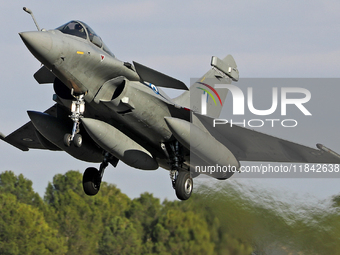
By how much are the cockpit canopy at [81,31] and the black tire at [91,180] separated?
3100mm

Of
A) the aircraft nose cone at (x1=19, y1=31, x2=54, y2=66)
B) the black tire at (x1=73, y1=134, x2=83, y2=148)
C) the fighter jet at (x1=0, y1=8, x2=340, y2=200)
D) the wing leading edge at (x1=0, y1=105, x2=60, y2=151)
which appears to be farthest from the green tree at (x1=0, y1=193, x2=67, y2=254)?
the aircraft nose cone at (x1=19, y1=31, x2=54, y2=66)

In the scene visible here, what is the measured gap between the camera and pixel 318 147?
10.7 m

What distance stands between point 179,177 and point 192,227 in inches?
52.8

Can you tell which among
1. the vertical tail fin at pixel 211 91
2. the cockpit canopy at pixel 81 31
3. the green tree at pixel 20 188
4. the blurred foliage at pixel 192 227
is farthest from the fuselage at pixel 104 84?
the green tree at pixel 20 188

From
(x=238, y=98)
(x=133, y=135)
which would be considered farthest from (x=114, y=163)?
(x=238, y=98)

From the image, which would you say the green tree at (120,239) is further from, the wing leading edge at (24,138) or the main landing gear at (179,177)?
the main landing gear at (179,177)

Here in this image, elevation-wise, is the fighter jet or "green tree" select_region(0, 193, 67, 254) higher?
the fighter jet

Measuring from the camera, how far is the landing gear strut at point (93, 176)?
1214cm

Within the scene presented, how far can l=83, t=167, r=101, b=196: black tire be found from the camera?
1219 cm

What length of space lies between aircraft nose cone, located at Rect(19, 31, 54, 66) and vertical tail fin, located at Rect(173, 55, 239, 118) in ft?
14.7

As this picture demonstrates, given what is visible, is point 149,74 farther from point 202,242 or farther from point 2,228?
point 2,228

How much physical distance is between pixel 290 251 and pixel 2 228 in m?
17.3

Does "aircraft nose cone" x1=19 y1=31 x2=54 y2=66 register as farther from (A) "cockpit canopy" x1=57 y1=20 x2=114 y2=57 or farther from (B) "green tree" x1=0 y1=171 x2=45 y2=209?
(B) "green tree" x1=0 y1=171 x2=45 y2=209

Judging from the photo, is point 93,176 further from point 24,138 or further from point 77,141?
point 24,138
